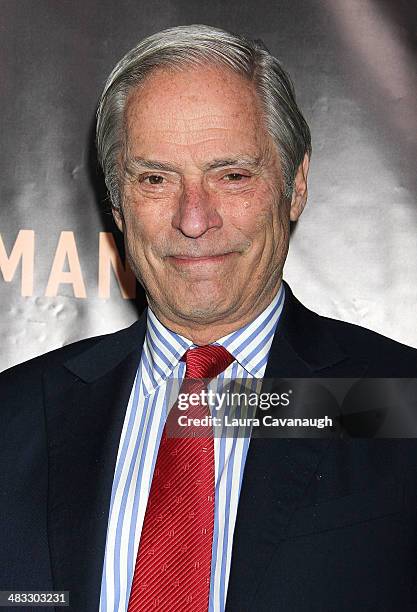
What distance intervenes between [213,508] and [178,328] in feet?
1.09

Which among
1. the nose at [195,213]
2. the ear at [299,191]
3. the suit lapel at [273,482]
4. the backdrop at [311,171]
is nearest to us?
the suit lapel at [273,482]

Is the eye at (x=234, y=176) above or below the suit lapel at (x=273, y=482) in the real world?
above

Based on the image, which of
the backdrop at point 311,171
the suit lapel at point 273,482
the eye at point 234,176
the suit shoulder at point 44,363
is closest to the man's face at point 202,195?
the eye at point 234,176

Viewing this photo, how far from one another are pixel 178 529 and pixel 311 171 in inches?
34.5

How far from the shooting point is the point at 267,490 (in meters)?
1.48

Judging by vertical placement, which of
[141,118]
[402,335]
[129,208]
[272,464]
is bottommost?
[402,335]

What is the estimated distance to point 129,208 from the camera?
5.42 ft

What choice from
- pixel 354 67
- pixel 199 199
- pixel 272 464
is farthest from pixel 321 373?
pixel 354 67

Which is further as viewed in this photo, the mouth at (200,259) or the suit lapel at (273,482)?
the mouth at (200,259)

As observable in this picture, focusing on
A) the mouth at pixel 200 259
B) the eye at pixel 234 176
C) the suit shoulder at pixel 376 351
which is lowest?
the suit shoulder at pixel 376 351

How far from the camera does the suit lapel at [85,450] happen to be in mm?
1522

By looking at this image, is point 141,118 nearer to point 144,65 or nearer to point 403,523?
point 144,65

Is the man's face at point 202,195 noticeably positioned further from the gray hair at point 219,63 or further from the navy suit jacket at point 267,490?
the navy suit jacket at point 267,490

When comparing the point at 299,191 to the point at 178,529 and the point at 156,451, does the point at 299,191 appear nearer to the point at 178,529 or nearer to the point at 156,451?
the point at 156,451
